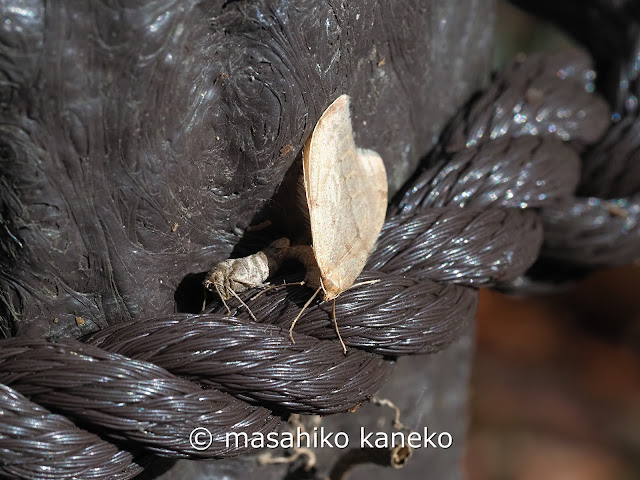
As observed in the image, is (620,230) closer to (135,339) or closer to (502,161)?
(502,161)

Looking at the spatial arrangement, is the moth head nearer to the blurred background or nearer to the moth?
the moth

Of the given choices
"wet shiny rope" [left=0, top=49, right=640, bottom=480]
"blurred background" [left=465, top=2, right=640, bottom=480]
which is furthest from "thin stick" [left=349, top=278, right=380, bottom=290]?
"blurred background" [left=465, top=2, right=640, bottom=480]

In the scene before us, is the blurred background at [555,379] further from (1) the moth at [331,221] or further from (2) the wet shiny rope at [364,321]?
(1) the moth at [331,221]

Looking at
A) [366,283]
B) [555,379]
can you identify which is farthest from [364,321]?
[555,379]

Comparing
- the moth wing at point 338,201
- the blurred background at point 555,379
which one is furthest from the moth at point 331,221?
the blurred background at point 555,379

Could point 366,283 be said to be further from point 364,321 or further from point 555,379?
point 555,379

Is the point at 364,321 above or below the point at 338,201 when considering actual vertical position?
below

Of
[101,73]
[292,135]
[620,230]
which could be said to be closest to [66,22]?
[101,73]

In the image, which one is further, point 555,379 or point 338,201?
point 555,379
